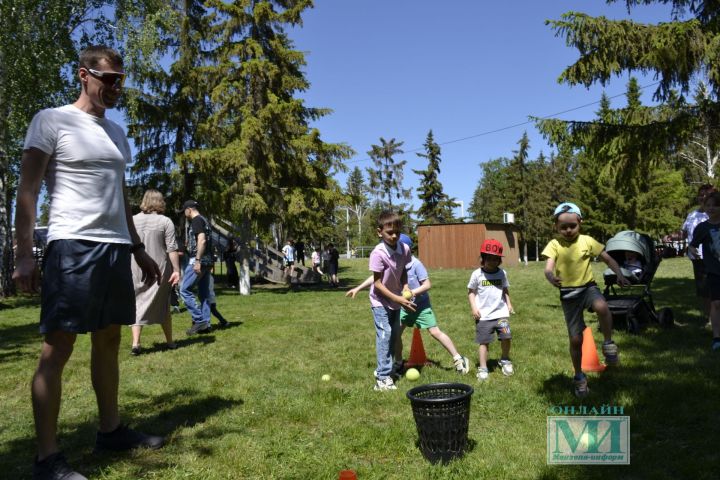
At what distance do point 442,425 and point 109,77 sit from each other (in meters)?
2.82

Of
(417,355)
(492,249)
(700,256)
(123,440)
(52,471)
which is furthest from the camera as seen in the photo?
(700,256)

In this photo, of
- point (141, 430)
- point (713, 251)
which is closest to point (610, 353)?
point (713, 251)

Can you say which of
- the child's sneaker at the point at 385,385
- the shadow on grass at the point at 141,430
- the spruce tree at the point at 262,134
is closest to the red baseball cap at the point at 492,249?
the child's sneaker at the point at 385,385

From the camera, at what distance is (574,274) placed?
4.79 m

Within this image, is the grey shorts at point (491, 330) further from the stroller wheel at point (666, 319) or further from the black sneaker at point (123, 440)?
the stroller wheel at point (666, 319)

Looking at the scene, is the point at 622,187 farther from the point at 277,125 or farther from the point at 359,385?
the point at 277,125

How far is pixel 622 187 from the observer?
1148cm

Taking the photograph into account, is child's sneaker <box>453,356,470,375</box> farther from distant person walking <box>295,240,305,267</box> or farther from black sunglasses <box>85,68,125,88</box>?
distant person walking <box>295,240,305,267</box>

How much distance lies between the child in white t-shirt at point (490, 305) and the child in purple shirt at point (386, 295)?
35.7 inches

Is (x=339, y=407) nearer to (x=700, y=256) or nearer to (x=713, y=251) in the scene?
(x=713, y=251)

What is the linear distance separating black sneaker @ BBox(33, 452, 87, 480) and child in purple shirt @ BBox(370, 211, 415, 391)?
2.72 metres

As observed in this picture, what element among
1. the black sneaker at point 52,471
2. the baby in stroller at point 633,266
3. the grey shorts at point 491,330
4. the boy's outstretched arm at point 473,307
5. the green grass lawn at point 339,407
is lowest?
the green grass lawn at point 339,407

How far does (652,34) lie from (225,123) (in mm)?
12389

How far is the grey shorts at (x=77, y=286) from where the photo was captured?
2834 mm
